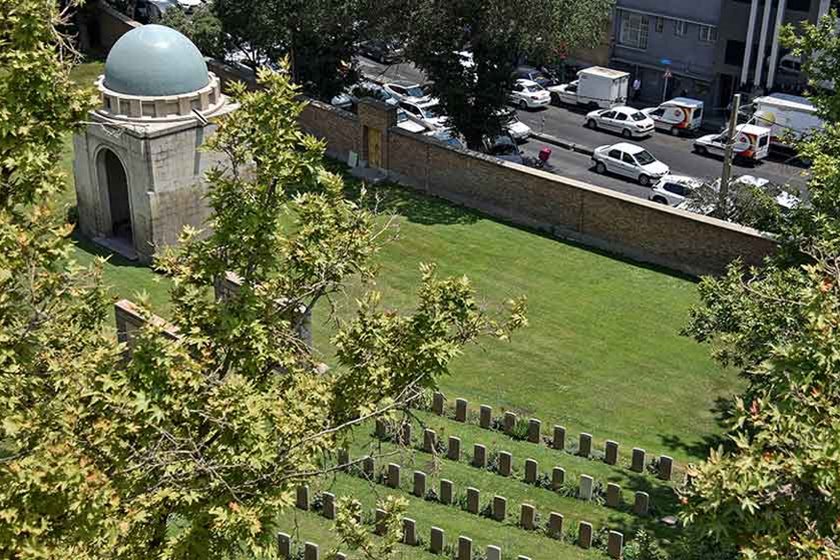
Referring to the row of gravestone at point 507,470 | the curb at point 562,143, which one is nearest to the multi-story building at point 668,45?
the curb at point 562,143

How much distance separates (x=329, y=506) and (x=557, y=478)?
216 inches

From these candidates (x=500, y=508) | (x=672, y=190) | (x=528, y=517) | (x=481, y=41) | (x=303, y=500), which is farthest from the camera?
(x=672, y=190)

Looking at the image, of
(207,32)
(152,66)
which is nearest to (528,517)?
(152,66)

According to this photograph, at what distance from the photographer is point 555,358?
111ft

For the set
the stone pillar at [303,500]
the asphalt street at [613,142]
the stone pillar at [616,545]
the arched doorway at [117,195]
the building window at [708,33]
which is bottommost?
the asphalt street at [613,142]

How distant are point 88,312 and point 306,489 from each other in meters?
10.0

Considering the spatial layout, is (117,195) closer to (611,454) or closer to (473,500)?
(473,500)

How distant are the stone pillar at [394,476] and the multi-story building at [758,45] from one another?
42.3 m

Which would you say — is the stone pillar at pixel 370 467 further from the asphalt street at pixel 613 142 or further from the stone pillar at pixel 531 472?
the asphalt street at pixel 613 142

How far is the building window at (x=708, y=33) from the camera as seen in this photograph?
64.5 m

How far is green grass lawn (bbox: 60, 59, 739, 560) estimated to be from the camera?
27.3 m

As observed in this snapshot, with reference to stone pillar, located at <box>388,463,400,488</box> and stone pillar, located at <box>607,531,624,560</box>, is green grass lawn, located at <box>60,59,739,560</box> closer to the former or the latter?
stone pillar, located at <box>388,463,400,488</box>

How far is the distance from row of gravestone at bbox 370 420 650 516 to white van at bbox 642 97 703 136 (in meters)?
37.0

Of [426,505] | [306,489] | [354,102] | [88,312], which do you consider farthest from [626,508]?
[354,102]
